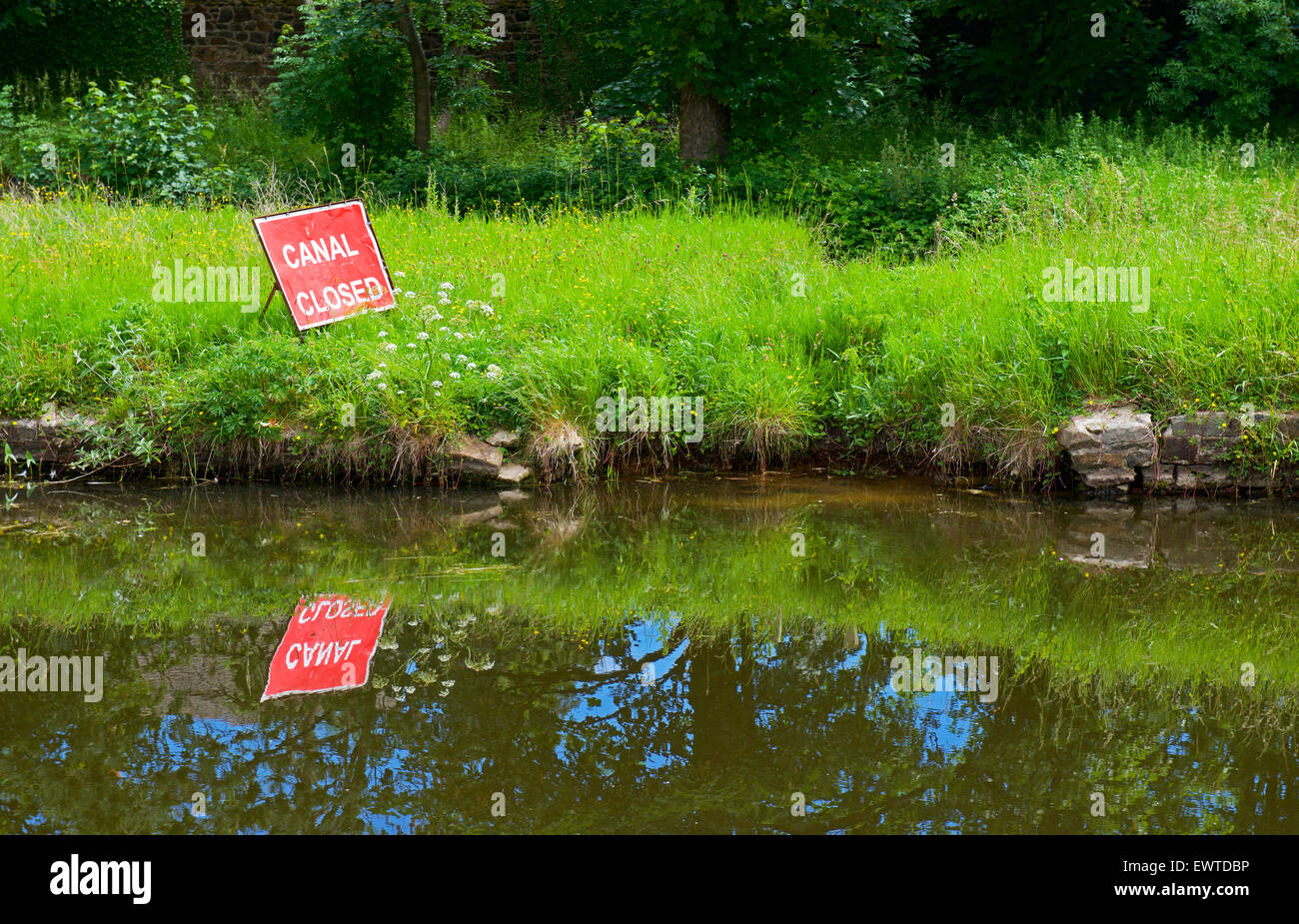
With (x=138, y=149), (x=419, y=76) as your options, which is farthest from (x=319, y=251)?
(x=419, y=76)

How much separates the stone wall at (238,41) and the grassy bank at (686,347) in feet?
39.5

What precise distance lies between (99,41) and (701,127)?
12.8 metres

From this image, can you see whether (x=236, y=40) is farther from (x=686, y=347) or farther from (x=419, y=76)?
(x=686, y=347)

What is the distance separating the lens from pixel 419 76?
1467 centimetres

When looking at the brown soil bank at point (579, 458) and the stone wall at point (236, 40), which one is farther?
the stone wall at point (236, 40)

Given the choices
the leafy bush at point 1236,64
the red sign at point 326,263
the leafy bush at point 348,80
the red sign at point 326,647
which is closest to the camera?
the red sign at point 326,647

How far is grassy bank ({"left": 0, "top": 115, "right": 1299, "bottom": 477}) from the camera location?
25.2 ft

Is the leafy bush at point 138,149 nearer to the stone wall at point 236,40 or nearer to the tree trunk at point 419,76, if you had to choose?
the tree trunk at point 419,76

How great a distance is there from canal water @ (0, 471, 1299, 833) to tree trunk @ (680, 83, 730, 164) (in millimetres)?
7382

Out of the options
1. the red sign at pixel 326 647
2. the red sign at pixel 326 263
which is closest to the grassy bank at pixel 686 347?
the red sign at pixel 326 263

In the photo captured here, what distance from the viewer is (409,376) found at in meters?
7.77

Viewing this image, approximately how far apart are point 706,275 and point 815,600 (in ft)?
14.8

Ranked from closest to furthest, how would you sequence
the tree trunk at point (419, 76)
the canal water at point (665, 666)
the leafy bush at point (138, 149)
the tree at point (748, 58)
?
the canal water at point (665, 666) < the tree at point (748, 58) < the leafy bush at point (138, 149) < the tree trunk at point (419, 76)

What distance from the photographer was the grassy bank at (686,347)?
25.2 feet
